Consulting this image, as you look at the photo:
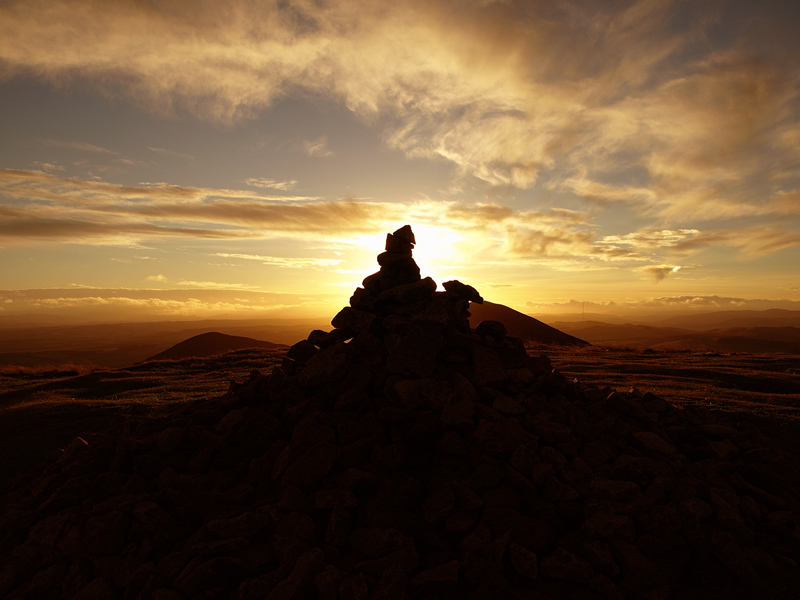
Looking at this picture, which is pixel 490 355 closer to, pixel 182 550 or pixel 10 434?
pixel 182 550

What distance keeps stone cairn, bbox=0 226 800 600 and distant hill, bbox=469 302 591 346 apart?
39.6 meters

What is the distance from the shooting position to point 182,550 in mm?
5797

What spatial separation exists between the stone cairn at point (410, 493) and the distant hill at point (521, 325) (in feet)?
130

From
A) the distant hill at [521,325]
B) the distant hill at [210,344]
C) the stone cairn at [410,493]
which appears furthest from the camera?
the distant hill at [521,325]

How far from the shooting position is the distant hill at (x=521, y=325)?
4956 cm

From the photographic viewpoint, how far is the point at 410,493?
255 inches

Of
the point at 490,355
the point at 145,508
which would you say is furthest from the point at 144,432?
the point at 490,355

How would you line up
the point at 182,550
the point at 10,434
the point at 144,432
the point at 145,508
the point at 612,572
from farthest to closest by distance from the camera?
the point at 10,434
the point at 144,432
the point at 145,508
the point at 182,550
the point at 612,572

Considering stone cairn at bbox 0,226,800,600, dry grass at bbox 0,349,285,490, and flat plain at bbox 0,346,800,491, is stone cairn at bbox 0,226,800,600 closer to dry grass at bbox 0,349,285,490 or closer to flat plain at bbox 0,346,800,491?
dry grass at bbox 0,349,285,490

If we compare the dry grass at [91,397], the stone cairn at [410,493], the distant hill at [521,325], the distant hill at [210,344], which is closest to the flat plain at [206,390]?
the dry grass at [91,397]

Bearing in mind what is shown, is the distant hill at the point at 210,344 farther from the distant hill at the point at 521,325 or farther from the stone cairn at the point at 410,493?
the stone cairn at the point at 410,493

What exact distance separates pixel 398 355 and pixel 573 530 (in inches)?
148

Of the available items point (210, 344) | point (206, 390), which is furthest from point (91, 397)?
point (210, 344)

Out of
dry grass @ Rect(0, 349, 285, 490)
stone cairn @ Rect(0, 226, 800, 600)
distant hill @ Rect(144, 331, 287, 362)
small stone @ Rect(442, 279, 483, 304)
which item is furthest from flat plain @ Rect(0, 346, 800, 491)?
distant hill @ Rect(144, 331, 287, 362)
